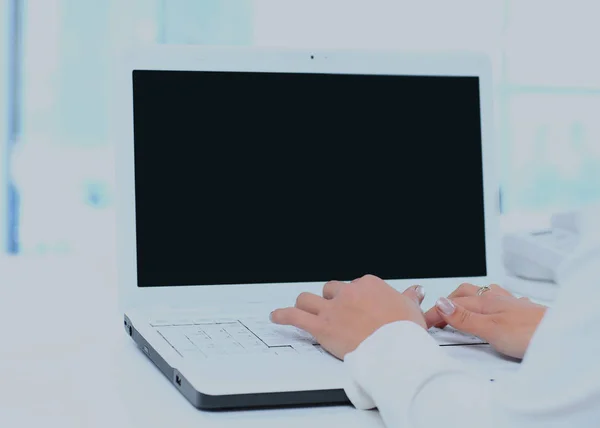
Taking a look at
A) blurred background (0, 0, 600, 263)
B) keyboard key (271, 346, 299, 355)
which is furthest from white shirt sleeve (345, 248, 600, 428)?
blurred background (0, 0, 600, 263)

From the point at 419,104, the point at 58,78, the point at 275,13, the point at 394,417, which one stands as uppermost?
the point at 275,13

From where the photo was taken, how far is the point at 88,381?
69cm

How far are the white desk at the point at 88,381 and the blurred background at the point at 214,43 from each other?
98.6 inches

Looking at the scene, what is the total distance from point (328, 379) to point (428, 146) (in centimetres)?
53

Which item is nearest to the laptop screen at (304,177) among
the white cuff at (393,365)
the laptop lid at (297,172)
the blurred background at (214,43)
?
the laptop lid at (297,172)

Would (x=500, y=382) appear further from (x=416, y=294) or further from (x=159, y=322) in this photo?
(x=159, y=322)

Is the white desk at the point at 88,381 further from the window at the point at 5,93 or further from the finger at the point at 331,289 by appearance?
the window at the point at 5,93

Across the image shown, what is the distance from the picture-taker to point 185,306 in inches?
38.1

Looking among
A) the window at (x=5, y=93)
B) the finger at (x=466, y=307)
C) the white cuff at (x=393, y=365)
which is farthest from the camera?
the window at (x=5, y=93)

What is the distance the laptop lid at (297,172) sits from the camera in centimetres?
98

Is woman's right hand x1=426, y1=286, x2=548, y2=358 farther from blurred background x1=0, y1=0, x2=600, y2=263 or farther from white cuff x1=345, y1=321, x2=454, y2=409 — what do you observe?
blurred background x1=0, y1=0, x2=600, y2=263

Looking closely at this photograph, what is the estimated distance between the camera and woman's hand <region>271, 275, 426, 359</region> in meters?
0.67

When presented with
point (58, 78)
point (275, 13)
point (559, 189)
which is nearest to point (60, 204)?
point (58, 78)

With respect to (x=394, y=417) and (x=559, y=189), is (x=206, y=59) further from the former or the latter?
(x=559, y=189)
